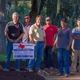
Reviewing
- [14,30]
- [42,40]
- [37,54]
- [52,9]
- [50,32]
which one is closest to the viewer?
[14,30]

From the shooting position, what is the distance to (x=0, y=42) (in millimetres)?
21344

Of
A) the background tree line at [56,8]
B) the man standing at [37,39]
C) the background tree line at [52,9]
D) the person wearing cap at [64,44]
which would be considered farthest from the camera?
the background tree line at [52,9]

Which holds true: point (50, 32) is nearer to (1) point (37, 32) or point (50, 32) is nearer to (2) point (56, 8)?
(1) point (37, 32)

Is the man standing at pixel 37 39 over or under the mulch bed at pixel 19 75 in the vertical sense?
over

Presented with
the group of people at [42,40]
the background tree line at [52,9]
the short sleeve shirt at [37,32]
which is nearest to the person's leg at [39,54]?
the group of people at [42,40]

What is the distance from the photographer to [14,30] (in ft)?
43.5

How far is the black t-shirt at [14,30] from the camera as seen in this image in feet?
43.5

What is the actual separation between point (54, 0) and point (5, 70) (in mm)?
6661

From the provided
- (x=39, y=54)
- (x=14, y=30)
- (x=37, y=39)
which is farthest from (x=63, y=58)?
(x=14, y=30)

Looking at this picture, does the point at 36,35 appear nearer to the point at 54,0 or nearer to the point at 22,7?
the point at 54,0

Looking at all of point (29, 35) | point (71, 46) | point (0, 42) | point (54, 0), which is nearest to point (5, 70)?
point (29, 35)

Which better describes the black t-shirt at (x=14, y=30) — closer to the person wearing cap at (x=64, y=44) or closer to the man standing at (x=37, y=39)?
the man standing at (x=37, y=39)

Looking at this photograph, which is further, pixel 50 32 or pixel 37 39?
pixel 50 32

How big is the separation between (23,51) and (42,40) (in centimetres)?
75
